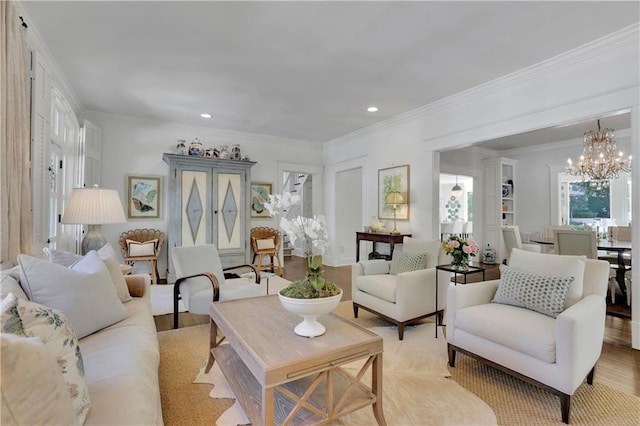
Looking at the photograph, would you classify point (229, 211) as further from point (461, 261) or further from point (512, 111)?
point (512, 111)

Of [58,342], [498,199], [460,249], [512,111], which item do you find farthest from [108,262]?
[498,199]

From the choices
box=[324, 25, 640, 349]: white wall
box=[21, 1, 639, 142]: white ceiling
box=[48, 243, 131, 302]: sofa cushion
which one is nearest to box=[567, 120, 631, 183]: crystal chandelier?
box=[324, 25, 640, 349]: white wall

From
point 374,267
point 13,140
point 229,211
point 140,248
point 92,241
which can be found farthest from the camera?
point 229,211

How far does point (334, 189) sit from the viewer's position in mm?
6730

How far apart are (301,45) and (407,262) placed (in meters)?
2.39

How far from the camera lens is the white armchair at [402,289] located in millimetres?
2869

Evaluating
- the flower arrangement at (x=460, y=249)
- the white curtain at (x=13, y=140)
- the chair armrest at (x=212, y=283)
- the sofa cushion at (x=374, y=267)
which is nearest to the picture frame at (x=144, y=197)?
the chair armrest at (x=212, y=283)

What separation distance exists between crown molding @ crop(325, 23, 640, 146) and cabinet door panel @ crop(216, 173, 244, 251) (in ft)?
9.83

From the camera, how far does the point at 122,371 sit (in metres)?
1.40

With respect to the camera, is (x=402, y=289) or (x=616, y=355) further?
(x=402, y=289)

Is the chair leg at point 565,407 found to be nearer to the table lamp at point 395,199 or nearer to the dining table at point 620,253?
the dining table at point 620,253

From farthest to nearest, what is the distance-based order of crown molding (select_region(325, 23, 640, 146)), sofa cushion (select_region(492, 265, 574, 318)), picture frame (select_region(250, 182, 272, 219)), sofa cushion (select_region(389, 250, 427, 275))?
picture frame (select_region(250, 182, 272, 219))
sofa cushion (select_region(389, 250, 427, 275))
crown molding (select_region(325, 23, 640, 146))
sofa cushion (select_region(492, 265, 574, 318))

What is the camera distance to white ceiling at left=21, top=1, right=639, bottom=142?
7.86 feet

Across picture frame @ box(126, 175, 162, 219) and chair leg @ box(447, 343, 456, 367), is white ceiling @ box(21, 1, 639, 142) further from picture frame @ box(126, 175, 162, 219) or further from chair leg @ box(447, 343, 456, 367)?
chair leg @ box(447, 343, 456, 367)
